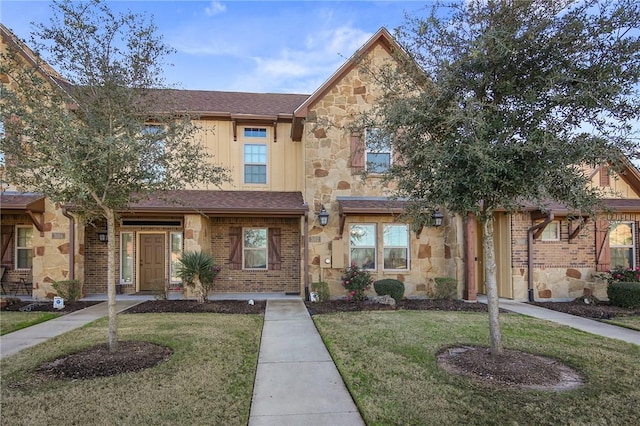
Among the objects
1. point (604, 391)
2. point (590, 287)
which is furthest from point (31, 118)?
point (590, 287)

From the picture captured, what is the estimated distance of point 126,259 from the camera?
12852 millimetres

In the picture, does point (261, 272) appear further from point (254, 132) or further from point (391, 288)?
point (254, 132)

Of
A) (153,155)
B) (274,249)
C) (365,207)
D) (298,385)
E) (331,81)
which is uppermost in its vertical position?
(331,81)

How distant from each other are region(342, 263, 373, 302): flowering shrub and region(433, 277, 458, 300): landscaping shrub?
79.3 inches

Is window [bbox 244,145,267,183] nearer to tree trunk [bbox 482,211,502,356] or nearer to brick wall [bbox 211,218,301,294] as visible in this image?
brick wall [bbox 211,218,301,294]

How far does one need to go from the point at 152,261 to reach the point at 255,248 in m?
3.48

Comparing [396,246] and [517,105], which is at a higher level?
[517,105]

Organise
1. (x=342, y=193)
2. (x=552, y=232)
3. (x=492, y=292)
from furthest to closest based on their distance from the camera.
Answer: (x=552, y=232) → (x=342, y=193) → (x=492, y=292)

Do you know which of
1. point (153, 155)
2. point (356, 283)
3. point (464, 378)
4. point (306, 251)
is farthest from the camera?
point (306, 251)

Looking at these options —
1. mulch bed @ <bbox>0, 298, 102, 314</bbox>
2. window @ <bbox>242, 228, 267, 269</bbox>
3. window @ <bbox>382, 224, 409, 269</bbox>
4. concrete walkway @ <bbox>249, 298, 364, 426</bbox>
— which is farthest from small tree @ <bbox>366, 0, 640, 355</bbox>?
mulch bed @ <bbox>0, 298, 102, 314</bbox>

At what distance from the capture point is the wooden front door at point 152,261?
1296 centimetres

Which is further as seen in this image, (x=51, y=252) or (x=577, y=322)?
(x=51, y=252)

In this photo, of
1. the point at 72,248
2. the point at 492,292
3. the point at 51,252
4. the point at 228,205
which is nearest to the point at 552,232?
the point at 492,292

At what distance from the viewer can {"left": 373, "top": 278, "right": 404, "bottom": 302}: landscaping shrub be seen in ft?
34.6
